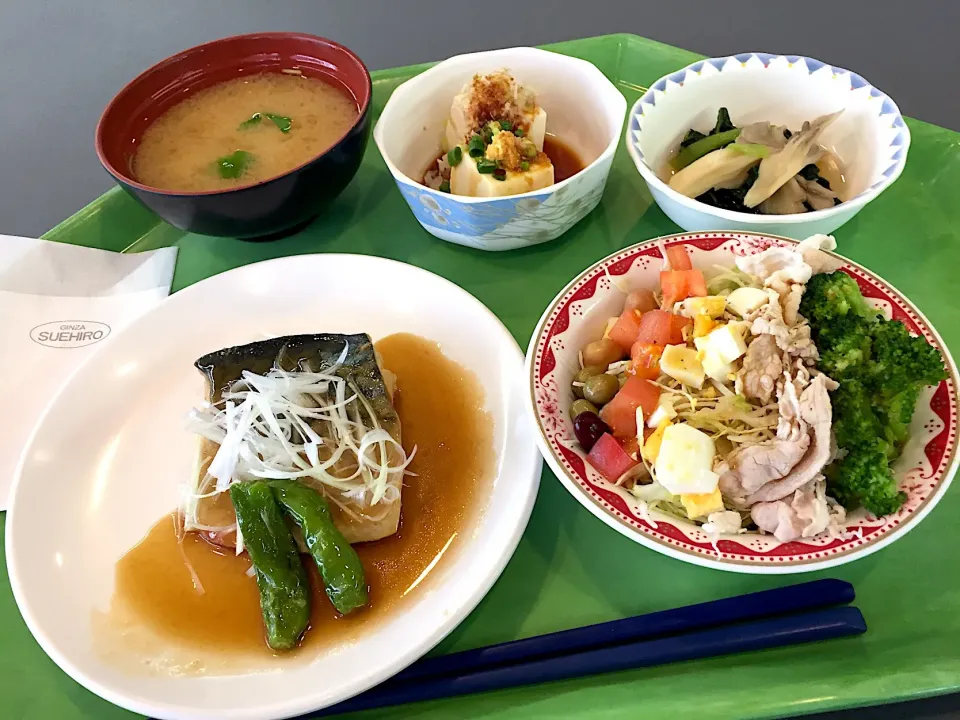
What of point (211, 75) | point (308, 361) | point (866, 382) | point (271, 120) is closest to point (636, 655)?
point (866, 382)

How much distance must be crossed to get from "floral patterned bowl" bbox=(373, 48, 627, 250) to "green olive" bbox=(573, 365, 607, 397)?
51 cm

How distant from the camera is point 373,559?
5.28 ft

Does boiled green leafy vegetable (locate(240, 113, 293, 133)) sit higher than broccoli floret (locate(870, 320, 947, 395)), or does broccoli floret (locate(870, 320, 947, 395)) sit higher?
broccoli floret (locate(870, 320, 947, 395))

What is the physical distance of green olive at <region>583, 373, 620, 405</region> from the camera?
1.51m

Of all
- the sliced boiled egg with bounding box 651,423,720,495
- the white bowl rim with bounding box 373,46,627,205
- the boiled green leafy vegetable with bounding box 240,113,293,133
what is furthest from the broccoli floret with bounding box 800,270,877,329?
the boiled green leafy vegetable with bounding box 240,113,293,133

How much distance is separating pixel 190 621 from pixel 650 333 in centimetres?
121

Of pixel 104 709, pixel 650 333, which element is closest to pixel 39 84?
pixel 104 709

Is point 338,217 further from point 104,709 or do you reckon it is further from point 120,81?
point 120,81

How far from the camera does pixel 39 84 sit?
334cm

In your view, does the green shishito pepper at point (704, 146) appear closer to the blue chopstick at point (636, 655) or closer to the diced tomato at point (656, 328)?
the diced tomato at point (656, 328)

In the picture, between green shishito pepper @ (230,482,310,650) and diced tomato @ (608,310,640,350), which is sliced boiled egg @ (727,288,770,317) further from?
green shishito pepper @ (230,482,310,650)

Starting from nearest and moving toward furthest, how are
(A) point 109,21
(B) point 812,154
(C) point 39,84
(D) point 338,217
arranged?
(B) point 812,154 → (D) point 338,217 → (C) point 39,84 → (A) point 109,21

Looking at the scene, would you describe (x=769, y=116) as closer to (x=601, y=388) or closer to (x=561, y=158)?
(x=561, y=158)

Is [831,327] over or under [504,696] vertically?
over
